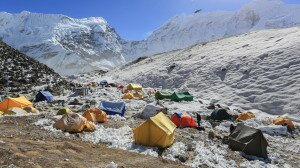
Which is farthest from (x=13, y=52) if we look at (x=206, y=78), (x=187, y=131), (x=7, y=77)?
(x=187, y=131)

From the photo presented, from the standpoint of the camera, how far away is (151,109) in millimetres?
32031

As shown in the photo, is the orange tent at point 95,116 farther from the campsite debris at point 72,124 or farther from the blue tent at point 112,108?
the blue tent at point 112,108

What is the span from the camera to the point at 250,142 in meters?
24.6

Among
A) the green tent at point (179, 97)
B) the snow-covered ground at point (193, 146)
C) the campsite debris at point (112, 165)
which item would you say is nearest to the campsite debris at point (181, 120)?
the snow-covered ground at point (193, 146)

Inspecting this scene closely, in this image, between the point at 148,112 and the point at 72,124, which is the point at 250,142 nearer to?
the point at 148,112

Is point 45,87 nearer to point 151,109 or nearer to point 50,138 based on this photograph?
point 151,109

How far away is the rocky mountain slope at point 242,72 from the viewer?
165 ft

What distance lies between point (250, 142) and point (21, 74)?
3745cm

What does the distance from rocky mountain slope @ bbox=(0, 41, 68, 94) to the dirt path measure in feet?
92.6

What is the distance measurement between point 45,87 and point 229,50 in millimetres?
41170

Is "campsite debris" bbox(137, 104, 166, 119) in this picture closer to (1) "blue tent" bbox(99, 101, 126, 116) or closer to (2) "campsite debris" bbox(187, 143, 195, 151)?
(1) "blue tent" bbox(99, 101, 126, 116)

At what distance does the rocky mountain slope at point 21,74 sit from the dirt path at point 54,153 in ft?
92.6

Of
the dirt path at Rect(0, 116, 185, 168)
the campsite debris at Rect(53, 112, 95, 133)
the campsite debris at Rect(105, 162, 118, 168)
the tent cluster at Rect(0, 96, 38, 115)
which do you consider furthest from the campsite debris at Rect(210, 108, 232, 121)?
the campsite debris at Rect(105, 162, 118, 168)

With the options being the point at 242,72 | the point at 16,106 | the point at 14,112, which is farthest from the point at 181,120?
the point at 242,72
